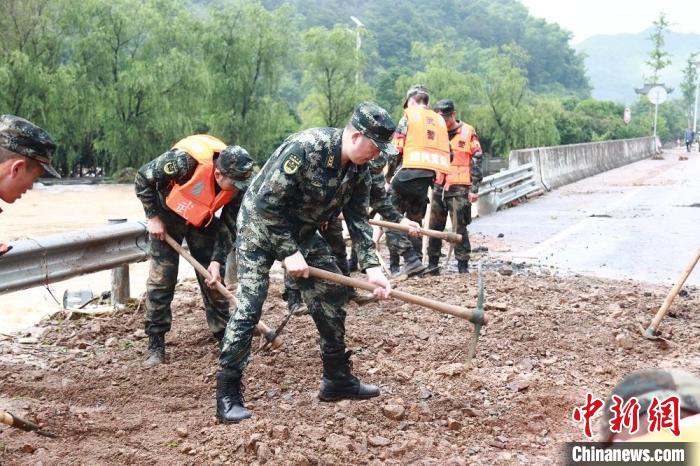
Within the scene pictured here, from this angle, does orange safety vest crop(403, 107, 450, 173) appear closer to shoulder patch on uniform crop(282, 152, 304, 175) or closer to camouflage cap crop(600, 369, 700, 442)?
shoulder patch on uniform crop(282, 152, 304, 175)

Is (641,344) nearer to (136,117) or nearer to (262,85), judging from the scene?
(136,117)

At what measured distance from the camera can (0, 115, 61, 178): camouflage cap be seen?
371 cm

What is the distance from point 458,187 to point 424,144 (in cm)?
109

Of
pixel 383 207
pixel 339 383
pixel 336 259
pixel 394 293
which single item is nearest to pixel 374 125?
pixel 394 293

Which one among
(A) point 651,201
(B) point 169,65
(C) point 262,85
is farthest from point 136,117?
(A) point 651,201

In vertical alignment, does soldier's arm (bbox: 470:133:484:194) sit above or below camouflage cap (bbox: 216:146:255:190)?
above

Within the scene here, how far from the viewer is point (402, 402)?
14.7ft

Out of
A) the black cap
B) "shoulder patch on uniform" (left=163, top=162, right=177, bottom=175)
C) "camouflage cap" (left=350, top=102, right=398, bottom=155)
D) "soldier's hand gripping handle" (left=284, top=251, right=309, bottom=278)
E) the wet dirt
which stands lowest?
the wet dirt

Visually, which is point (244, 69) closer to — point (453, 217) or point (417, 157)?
point (453, 217)

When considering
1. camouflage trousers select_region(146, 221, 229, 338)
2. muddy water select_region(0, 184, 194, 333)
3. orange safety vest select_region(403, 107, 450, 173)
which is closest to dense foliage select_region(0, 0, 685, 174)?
muddy water select_region(0, 184, 194, 333)

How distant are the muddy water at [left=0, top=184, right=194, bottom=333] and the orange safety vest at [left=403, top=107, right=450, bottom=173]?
3.02 m

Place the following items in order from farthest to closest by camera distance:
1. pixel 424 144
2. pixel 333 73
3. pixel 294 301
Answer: pixel 333 73
pixel 424 144
pixel 294 301

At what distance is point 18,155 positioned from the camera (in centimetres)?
373

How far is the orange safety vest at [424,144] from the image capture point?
8023mm
